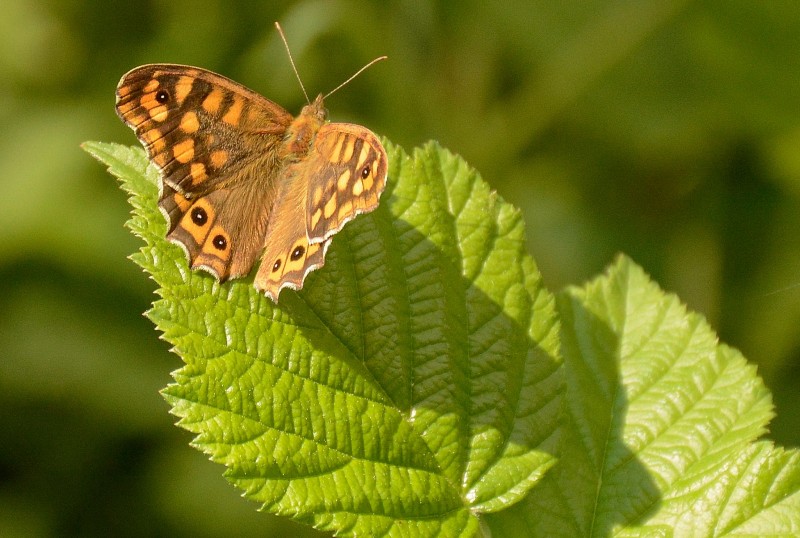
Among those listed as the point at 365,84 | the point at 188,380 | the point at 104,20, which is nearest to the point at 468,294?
the point at 188,380

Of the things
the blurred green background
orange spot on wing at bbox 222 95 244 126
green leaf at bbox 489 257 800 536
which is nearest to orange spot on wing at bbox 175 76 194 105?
orange spot on wing at bbox 222 95 244 126

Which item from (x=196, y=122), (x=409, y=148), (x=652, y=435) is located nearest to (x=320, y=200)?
(x=196, y=122)

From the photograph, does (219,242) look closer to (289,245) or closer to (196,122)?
(289,245)

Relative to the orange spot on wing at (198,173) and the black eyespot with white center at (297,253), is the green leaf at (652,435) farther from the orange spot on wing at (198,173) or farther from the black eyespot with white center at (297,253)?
the orange spot on wing at (198,173)

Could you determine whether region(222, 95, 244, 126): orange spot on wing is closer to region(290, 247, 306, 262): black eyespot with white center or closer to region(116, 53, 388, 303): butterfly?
region(116, 53, 388, 303): butterfly

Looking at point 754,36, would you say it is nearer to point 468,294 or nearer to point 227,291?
point 468,294

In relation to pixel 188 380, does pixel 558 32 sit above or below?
above

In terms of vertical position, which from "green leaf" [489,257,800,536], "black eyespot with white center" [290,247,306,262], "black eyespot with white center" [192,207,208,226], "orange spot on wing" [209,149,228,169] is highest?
"orange spot on wing" [209,149,228,169]
